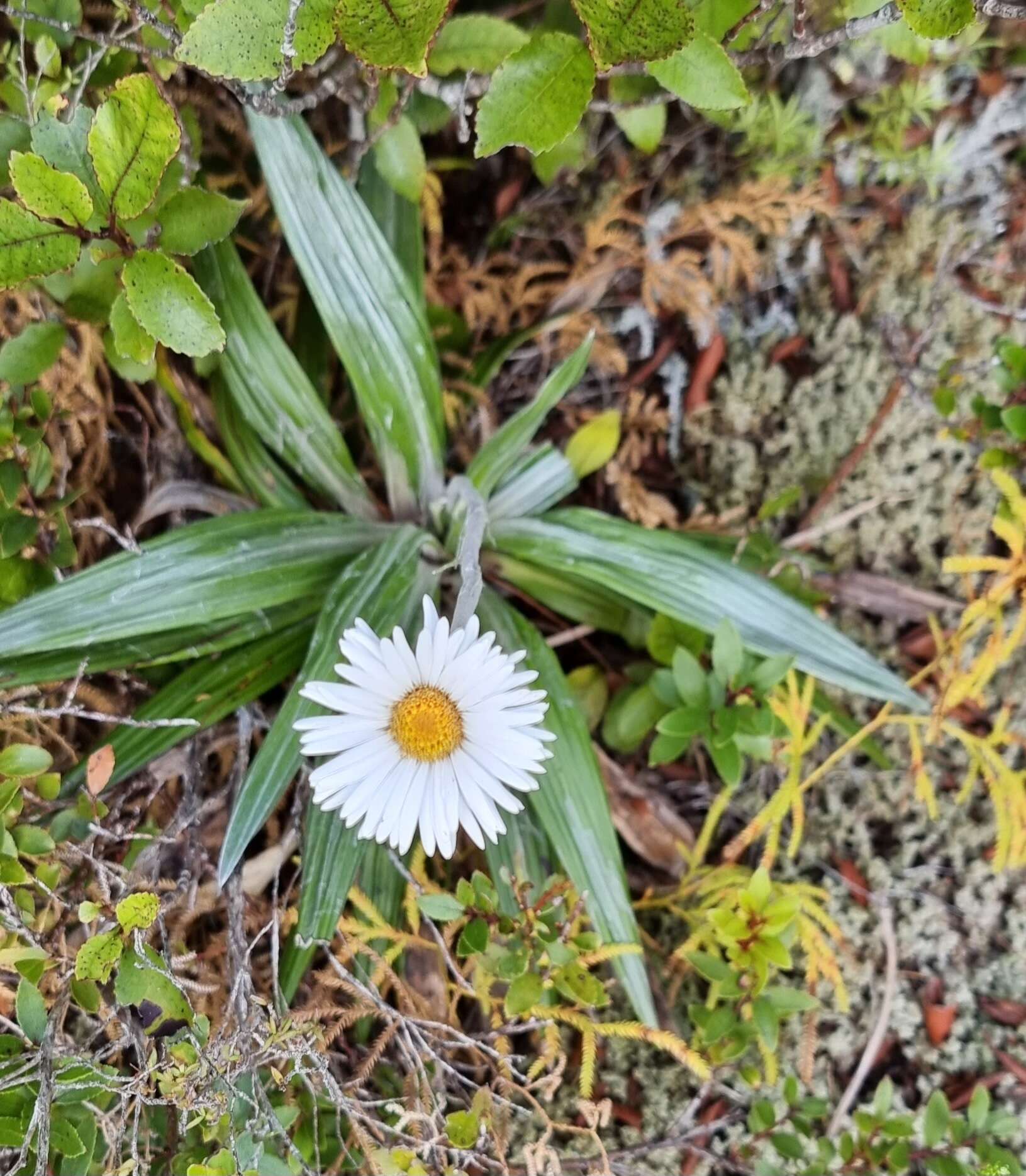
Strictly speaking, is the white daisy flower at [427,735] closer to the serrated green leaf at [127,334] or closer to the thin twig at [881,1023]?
the serrated green leaf at [127,334]

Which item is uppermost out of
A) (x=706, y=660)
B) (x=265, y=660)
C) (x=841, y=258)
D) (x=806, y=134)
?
(x=806, y=134)

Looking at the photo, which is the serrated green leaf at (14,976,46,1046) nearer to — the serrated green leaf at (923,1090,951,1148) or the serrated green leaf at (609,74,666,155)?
the serrated green leaf at (923,1090,951,1148)

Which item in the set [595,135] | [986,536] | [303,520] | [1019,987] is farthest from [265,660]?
[1019,987]

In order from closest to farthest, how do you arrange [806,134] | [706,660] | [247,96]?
[247,96], [706,660], [806,134]

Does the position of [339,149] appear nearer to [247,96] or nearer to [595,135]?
[247,96]

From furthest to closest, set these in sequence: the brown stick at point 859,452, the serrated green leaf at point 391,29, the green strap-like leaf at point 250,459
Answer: the brown stick at point 859,452, the green strap-like leaf at point 250,459, the serrated green leaf at point 391,29

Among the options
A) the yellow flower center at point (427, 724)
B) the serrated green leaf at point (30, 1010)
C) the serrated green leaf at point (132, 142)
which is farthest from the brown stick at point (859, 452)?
the serrated green leaf at point (30, 1010)
